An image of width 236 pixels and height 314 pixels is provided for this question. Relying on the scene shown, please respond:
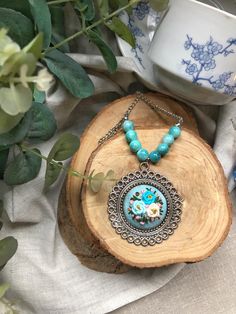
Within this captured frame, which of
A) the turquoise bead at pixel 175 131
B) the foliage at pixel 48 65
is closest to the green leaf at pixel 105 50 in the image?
the foliage at pixel 48 65

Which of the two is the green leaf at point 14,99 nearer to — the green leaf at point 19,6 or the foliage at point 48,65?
the foliage at point 48,65

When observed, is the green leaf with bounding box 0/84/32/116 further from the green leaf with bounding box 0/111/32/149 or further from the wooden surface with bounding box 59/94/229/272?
the wooden surface with bounding box 59/94/229/272

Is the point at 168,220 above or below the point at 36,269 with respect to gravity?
above

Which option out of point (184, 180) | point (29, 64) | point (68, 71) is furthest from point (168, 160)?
point (29, 64)

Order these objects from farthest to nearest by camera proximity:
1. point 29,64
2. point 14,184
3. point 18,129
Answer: point 14,184 < point 18,129 < point 29,64

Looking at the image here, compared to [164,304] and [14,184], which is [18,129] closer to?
[14,184]

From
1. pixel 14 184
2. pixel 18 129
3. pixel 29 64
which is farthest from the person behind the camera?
pixel 14 184
